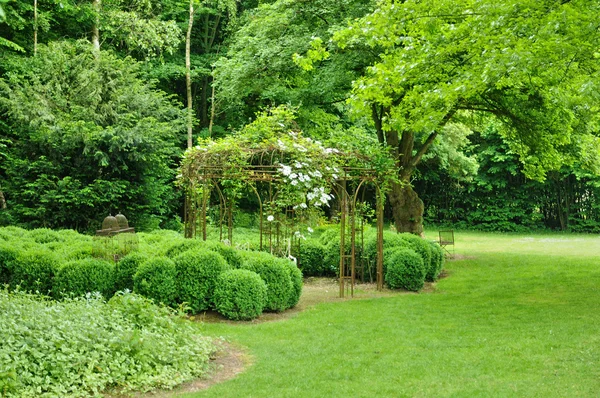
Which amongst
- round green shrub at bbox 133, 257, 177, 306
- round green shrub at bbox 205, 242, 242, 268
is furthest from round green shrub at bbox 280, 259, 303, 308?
round green shrub at bbox 133, 257, 177, 306

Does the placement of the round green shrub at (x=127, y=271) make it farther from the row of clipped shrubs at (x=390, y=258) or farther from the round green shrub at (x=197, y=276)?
the row of clipped shrubs at (x=390, y=258)

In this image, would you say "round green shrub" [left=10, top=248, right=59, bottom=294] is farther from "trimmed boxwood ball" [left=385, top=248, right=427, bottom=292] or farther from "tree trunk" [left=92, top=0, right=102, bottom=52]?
"tree trunk" [left=92, top=0, right=102, bottom=52]

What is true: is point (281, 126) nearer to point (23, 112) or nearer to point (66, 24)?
point (23, 112)

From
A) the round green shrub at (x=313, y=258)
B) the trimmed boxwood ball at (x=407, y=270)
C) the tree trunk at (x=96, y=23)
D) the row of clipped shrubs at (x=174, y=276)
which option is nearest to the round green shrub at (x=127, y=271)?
the row of clipped shrubs at (x=174, y=276)

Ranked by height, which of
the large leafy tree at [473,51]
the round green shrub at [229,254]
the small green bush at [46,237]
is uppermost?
the large leafy tree at [473,51]

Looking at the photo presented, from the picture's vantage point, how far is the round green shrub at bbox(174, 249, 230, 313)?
9.15 m

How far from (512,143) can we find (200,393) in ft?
43.8

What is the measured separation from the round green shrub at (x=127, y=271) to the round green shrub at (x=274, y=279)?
5.20 ft

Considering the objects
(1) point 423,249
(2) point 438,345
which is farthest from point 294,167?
(2) point 438,345

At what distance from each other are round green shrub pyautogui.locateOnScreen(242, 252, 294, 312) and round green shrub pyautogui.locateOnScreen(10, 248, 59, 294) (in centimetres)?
291

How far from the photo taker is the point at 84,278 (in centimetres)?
916

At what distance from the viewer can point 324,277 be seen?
14.3m

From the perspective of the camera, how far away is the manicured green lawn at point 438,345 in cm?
604

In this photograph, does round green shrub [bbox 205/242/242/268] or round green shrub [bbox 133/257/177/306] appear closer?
round green shrub [bbox 133/257/177/306]
